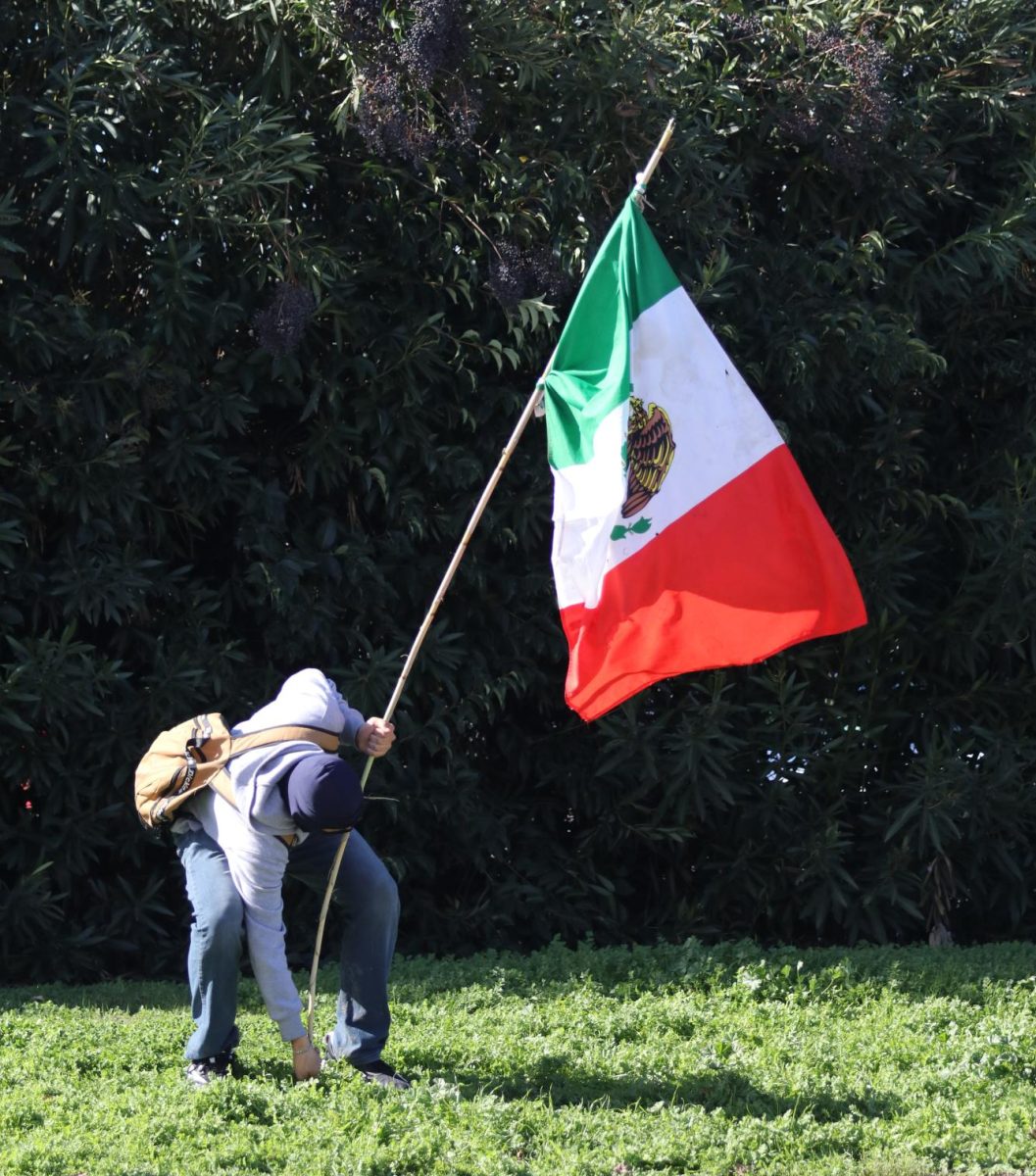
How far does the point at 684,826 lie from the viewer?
8.28m

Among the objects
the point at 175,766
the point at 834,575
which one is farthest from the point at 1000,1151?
the point at 175,766

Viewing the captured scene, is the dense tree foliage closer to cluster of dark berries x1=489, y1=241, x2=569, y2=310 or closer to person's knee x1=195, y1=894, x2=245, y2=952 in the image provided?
cluster of dark berries x1=489, y1=241, x2=569, y2=310

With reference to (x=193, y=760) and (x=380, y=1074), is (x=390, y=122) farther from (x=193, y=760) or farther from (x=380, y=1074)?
(x=380, y=1074)

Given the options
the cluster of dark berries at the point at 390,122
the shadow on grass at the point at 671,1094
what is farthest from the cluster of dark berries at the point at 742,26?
the shadow on grass at the point at 671,1094

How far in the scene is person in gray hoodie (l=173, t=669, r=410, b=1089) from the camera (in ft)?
15.8

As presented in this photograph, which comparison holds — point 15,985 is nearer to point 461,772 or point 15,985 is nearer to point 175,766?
point 461,772

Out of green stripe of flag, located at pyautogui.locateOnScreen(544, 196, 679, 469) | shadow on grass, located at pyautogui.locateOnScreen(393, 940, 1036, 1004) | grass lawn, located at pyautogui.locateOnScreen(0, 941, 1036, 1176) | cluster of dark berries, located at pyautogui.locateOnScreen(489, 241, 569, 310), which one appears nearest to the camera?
grass lawn, located at pyautogui.locateOnScreen(0, 941, 1036, 1176)

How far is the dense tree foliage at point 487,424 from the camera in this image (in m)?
7.21

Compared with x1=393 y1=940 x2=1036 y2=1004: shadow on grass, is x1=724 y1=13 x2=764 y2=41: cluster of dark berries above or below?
above

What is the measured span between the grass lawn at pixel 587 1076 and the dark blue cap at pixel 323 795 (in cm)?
90

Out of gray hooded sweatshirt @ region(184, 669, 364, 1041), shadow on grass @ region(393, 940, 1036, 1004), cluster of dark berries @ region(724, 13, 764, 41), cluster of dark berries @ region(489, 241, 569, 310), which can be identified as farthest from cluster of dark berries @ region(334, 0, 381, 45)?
shadow on grass @ region(393, 940, 1036, 1004)

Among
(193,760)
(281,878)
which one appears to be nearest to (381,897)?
(281,878)

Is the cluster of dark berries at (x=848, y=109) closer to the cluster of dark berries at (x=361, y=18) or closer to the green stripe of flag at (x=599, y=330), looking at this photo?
the cluster of dark berries at (x=361, y=18)

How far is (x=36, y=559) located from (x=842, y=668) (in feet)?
13.7
